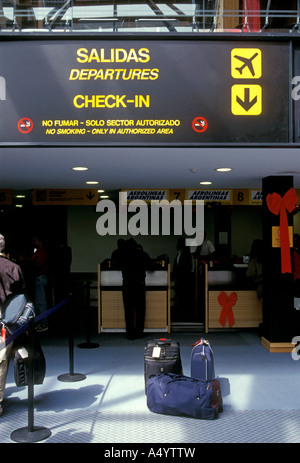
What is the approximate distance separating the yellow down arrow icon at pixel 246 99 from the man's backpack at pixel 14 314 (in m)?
2.86

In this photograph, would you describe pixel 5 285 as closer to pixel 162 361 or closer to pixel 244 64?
pixel 162 361

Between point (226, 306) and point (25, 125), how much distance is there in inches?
194

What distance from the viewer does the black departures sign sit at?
4.27 metres

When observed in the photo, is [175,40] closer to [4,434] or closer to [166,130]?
[166,130]

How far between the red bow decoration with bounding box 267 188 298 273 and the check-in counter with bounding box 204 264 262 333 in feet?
4.96

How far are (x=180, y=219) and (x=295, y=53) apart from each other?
10.5m

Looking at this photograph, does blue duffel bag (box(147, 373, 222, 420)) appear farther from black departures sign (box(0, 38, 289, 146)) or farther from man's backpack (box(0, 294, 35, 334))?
black departures sign (box(0, 38, 289, 146))

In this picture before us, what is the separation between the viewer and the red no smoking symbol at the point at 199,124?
14.1 feet

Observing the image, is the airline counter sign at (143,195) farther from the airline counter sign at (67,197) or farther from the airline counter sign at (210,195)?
the airline counter sign at (67,197)

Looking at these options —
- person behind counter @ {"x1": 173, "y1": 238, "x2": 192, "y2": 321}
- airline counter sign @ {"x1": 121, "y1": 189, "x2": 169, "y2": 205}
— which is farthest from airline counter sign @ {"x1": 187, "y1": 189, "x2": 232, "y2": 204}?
person behind counter @ {"x1": 173, "y1": 238, "x2": 192, "y2": 321}

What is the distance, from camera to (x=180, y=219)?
14.8 m

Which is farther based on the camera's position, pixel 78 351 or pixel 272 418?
pixel 78 351

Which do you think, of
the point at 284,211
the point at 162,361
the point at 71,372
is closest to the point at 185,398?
the point at 162,361
